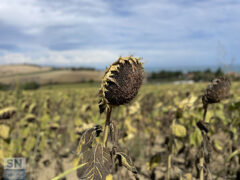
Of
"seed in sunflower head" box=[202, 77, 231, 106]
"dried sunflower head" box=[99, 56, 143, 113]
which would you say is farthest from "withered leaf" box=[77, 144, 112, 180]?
"seed in sunflower head" box=[202, 77, 231, 106]

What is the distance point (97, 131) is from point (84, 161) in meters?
0.21

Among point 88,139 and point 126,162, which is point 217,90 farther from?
point 88,139

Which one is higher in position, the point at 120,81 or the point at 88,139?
the point at 120,81

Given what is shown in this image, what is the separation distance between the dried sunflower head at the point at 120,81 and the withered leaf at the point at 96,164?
28 cm

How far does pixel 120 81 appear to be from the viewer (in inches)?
50.2

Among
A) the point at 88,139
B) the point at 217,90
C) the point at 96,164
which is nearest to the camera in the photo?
the point at 96,164

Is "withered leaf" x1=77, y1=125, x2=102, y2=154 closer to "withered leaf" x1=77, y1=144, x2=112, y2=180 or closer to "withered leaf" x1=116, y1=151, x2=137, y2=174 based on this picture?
"withered leaf" x1=77, y1=144, x2=112, y2=180

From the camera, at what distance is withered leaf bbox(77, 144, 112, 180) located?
1.24 meters

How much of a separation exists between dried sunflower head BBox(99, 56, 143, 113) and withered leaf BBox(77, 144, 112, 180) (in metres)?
0.28

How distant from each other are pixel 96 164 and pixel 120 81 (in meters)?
0.48

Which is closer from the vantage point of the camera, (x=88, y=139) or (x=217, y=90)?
(x=88, y=139)

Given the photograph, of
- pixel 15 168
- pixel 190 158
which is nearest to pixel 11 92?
pixel 15 168

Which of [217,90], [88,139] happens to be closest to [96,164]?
[88,139]

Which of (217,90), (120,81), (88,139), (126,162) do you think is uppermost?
(120,81)
